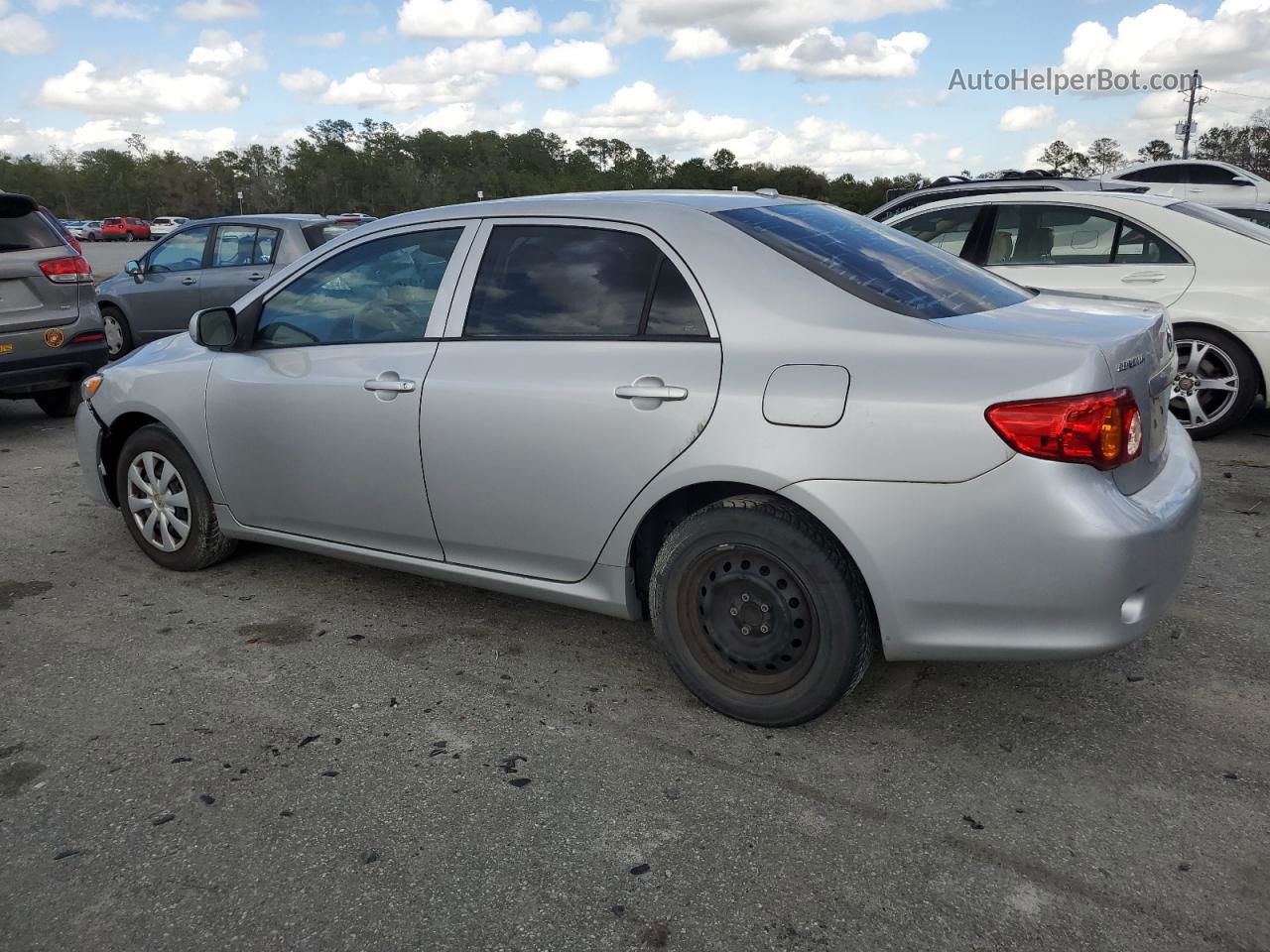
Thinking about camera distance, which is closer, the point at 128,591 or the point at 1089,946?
the point at 1089,946

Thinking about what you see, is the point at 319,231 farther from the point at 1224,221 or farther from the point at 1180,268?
the point at 1224,221

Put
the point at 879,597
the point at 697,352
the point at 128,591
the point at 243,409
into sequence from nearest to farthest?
1. the point at 879,597
2. the point at 697,352
3. the point at 243,409
4. the point at 128,591

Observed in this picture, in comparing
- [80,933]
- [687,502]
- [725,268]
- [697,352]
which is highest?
[725,268]

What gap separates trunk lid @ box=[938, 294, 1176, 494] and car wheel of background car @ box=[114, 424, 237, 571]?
128 inches

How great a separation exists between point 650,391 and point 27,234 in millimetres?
6659

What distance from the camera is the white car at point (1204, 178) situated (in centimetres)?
1747

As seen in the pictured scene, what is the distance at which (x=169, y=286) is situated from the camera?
11156 mm

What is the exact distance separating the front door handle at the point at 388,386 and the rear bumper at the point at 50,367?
5.05 meters

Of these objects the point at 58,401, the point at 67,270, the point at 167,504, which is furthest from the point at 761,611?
the point at 58,401

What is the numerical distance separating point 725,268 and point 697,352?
28cm

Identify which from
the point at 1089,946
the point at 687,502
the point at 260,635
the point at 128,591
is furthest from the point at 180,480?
the point at 1089,946

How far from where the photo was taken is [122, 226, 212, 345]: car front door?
11.0 m

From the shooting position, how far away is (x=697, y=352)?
322cm

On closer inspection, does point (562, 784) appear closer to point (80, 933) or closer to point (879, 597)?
point (879, 597)
